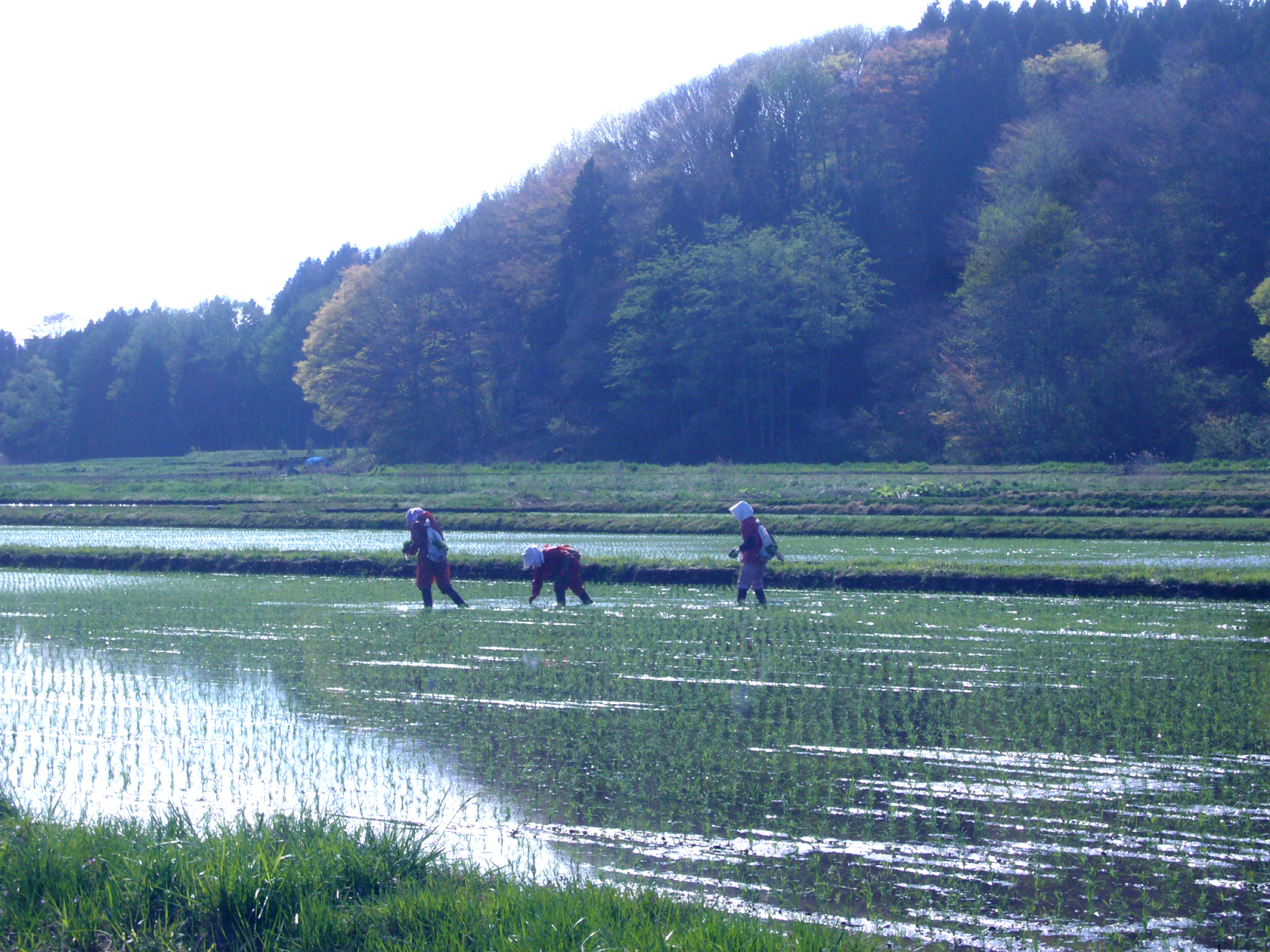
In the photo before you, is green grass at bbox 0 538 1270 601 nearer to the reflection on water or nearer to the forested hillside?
the reflection on water

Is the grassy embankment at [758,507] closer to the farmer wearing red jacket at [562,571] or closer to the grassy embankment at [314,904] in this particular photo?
the farmer wearing red jacket at [562,571]

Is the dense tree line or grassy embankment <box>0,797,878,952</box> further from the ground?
the dense tree line

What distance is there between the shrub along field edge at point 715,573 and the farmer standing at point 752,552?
2.83m

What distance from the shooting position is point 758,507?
30922 millimetres

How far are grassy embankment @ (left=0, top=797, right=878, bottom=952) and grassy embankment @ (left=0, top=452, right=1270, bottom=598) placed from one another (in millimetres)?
12884

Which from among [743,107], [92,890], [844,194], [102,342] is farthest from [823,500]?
[102,342]

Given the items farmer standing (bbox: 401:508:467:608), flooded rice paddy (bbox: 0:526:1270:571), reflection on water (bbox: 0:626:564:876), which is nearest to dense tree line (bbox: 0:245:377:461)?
flooded rice paddy (bbox: 0:526:1270:571)

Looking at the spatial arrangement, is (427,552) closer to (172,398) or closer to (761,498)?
(761,498)

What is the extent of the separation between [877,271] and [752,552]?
46754 millimetres

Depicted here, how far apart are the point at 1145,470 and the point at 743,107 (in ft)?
127

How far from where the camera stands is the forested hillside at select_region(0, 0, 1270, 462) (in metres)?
44.5

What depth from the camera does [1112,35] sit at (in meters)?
61.6

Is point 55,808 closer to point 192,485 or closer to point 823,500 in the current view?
point 823,500

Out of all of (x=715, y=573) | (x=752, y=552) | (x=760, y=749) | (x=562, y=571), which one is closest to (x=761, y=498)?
(x=715, y=573)
